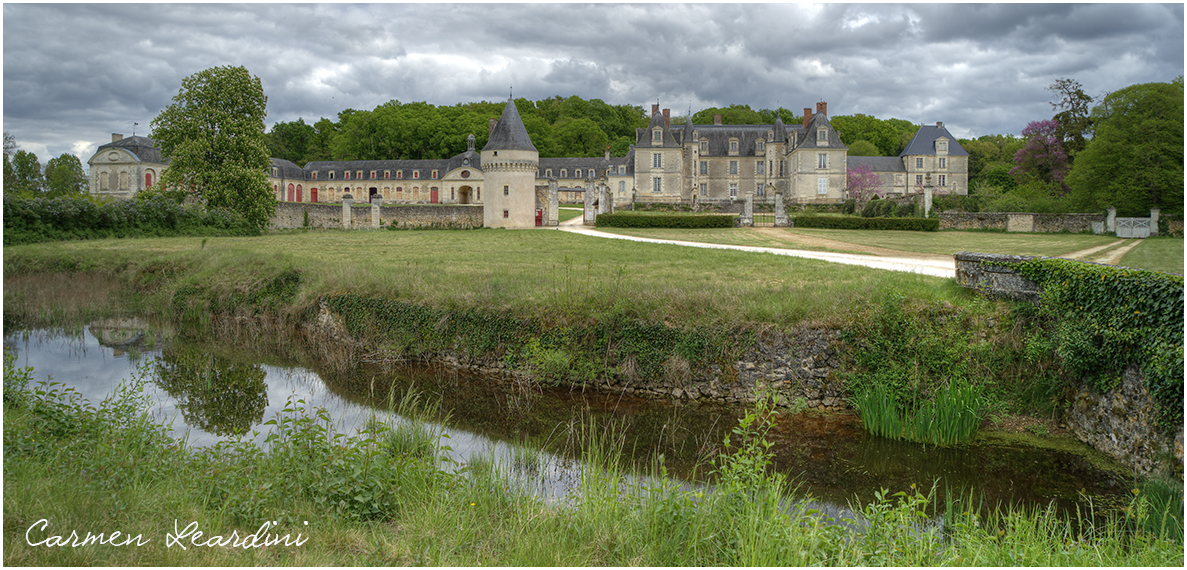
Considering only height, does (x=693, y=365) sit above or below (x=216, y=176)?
below

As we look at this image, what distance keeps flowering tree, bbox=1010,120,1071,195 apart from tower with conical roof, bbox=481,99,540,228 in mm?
30227

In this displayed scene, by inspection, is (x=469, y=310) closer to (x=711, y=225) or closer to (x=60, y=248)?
(x=60, y=248)

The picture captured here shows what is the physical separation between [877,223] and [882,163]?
32.2 m

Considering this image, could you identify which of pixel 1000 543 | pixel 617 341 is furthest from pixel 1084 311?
pixel 617 341

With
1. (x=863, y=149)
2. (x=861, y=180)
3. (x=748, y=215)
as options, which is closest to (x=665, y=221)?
(x=748, y=215)

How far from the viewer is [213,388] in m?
8.45

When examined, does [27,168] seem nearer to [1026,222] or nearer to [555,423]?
[555,423]

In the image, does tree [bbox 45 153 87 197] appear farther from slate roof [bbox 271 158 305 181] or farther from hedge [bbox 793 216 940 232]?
hedge [bbox 793 216 940 232]

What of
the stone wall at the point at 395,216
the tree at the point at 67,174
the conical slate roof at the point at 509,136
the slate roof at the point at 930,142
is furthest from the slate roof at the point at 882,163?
the tree at the point at 67,174

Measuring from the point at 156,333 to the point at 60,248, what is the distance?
10004 millimetres

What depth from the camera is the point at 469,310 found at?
9.68 metres

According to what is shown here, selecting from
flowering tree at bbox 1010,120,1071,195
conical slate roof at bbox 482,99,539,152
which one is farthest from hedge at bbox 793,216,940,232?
flowering tree at bbox 1010,120,1071,195

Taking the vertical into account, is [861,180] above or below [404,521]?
above

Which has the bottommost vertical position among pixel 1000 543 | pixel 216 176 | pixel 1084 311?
pixel 1000 543
